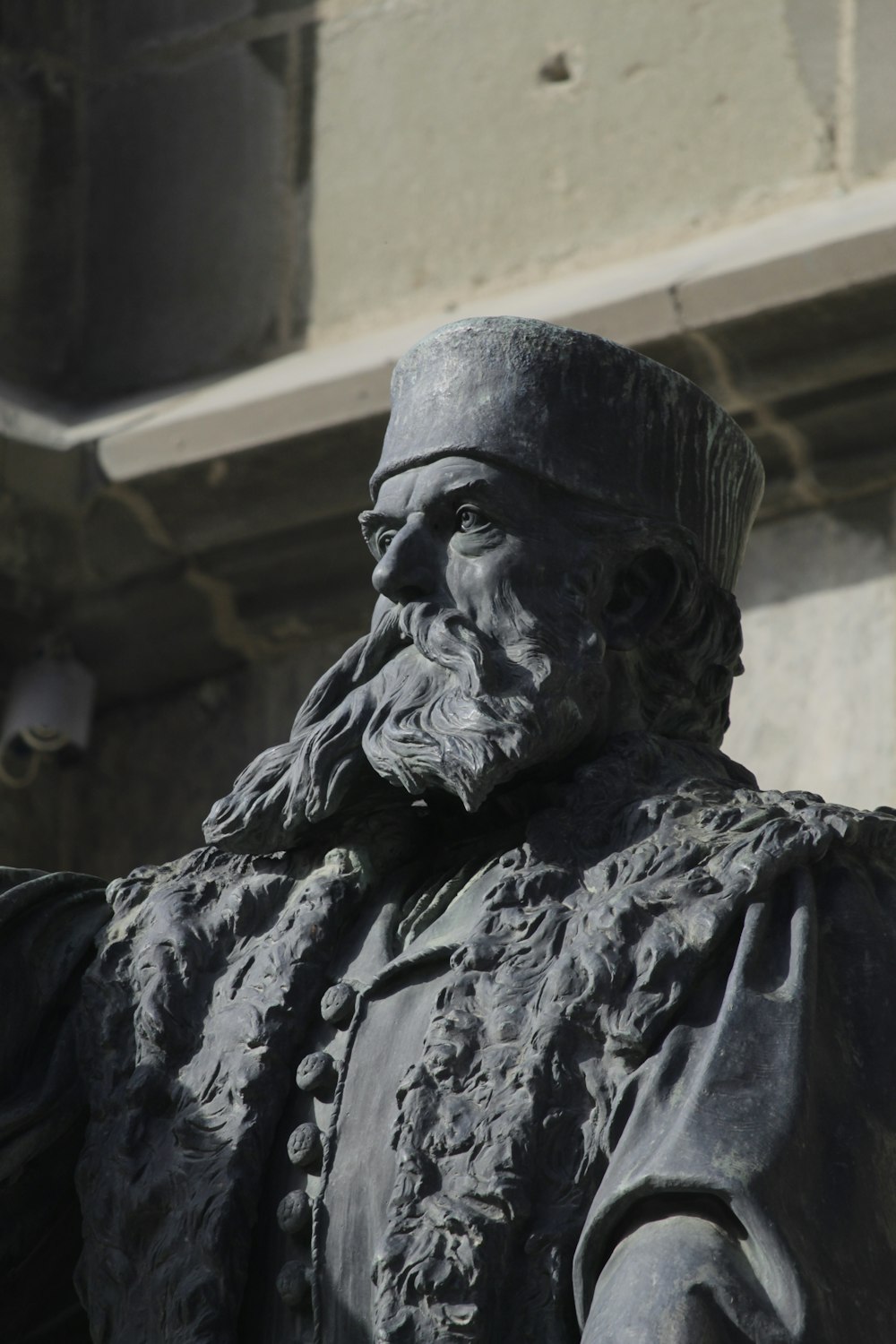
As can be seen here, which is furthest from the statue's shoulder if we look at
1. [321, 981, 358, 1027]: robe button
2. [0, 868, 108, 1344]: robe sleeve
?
[321, 981, 358, 1027]: robe button

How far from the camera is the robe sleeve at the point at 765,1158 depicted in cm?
221

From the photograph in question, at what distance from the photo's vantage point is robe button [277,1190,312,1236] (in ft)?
8.14

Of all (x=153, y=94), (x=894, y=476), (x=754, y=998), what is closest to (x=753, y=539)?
(x=894, y=476)

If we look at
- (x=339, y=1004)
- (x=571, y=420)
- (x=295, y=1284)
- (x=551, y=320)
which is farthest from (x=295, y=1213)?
(x=551, y=320)

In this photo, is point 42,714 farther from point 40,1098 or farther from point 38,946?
point 40,1098

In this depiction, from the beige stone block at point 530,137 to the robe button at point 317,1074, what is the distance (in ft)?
7.50

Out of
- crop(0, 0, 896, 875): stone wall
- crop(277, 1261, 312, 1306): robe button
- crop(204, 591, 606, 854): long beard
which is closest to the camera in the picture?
crop(277, 1261, 312, 1306): robe button

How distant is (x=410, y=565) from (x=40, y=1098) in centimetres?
52

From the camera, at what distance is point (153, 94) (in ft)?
17.0

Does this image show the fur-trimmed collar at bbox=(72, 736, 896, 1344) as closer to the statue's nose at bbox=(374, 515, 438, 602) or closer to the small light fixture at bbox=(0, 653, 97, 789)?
the statue's nose at bbox=(374, 515, 438, 602)

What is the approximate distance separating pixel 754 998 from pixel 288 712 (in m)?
2.56

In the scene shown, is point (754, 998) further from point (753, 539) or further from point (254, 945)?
point (753, 539)

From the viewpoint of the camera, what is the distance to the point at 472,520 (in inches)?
105

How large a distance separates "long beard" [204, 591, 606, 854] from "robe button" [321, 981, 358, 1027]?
0.15 metres
